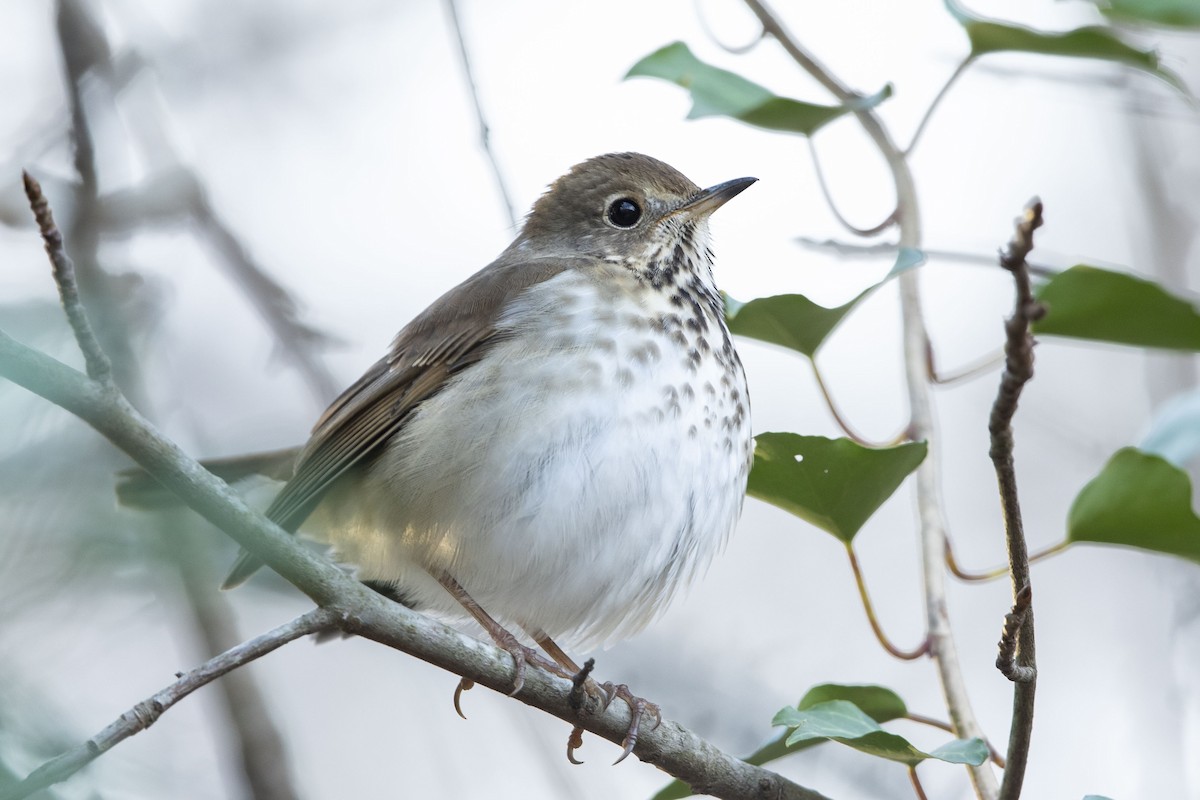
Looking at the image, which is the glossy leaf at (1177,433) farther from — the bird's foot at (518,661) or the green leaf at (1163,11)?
the bird's foot at (518,661)

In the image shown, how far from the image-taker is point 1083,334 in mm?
2762

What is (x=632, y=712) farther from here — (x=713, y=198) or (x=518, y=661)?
(x=713, y=198)

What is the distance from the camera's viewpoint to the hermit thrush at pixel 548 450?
11.0ft

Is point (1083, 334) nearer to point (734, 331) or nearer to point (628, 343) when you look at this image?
point (734, 331)

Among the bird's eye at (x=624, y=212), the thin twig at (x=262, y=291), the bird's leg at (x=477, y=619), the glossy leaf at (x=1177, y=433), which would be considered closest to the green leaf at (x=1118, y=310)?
the glossy leaf at (x=1177, y=433)

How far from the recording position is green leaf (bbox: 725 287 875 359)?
2973 mm

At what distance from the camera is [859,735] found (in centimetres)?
248

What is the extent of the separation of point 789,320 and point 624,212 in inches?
54.1

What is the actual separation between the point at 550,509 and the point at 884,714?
3.23 ft

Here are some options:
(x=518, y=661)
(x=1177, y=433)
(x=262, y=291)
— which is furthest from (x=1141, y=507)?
(x=262, y=291)

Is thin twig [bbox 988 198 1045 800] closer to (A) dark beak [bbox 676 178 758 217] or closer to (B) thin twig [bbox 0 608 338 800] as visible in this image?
(B) thin twig [bbox 0 608 338 800]

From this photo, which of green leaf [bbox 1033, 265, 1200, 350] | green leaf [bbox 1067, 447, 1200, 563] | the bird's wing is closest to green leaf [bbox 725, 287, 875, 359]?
green leaf [bbox 1033, 265, 1200, 350]

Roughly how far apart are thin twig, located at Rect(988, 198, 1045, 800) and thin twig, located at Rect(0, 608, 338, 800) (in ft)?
4.00

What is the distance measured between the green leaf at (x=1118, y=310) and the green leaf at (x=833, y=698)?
0.90 metres
